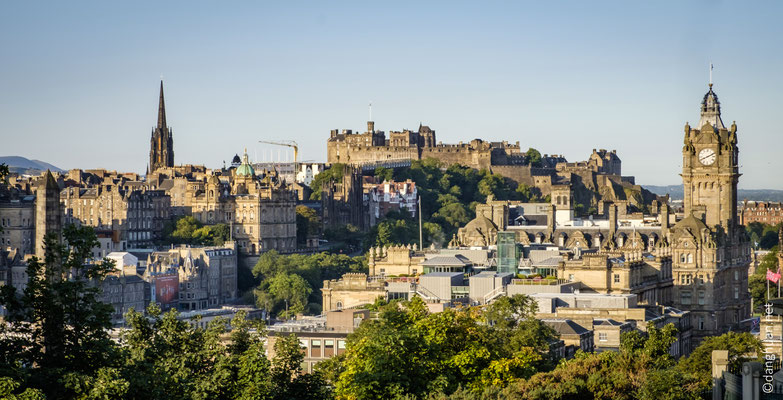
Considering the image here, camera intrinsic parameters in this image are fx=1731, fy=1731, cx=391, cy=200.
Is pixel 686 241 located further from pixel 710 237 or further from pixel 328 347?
pixel 328 347

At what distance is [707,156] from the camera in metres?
125

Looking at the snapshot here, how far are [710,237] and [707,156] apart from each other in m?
11.7

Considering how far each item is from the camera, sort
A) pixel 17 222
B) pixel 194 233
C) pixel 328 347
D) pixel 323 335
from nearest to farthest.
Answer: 1. pixel 328 347
2. pixel 323 335
3. pixel 17 222
4. pixel 194 233

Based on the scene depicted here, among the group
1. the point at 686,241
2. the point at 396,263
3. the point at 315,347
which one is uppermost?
the point at 686,241

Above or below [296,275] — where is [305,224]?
above

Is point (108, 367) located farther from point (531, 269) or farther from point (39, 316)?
point (531, 269)

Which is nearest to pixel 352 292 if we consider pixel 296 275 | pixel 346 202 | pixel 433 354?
pixel 433 354

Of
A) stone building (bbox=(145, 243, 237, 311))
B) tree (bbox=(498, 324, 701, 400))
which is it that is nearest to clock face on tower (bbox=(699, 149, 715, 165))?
stone building (bbox=(145, 243, 237, 311))

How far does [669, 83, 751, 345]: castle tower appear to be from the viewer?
11231 centimetres

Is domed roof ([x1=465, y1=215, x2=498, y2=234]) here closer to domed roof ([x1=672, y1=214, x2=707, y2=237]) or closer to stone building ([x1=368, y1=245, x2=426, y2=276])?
domed roof ([x1=672, y1=214, x2=707, y2=237])

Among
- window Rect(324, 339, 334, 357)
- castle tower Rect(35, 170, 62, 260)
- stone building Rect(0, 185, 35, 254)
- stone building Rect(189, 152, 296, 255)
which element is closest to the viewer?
window Rect(324, 339, 334, 357)

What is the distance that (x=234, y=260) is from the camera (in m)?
156

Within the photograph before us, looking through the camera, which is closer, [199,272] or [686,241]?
[686,241]

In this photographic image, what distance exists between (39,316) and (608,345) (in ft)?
139
